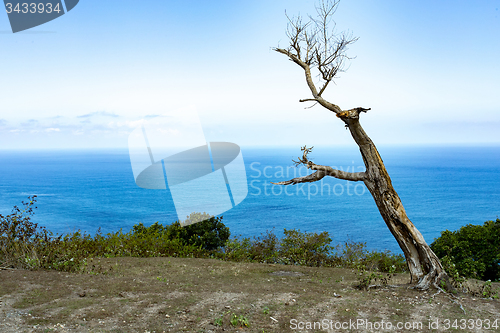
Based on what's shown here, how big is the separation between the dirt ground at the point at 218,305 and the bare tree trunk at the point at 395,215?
416 millimetres

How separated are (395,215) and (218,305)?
3302 mm

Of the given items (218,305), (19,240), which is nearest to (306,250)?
(218,305)

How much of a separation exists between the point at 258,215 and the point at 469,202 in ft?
86.6

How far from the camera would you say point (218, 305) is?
493 cm

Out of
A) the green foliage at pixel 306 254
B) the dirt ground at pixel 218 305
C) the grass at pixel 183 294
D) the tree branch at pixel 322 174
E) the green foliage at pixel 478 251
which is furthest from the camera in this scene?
the green foliage at pixel 306 254

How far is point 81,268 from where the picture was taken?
7000 mm

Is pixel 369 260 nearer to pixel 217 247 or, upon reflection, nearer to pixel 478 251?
pixel 478 251

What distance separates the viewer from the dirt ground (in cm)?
427

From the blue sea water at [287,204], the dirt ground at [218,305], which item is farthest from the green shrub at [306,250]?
the blue sea water at [287,204]

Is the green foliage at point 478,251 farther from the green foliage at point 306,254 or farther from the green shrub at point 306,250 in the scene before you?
the green shrub at point 306,250

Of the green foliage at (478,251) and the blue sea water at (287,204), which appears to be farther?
the blue sea water at (287,204)

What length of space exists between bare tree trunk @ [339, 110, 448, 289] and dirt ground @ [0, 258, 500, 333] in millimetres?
416

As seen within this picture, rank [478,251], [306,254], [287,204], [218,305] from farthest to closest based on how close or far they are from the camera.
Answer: [287,204] → [306,254] → [478,251] → [218,305]

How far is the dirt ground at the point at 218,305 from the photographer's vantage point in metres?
4.27
